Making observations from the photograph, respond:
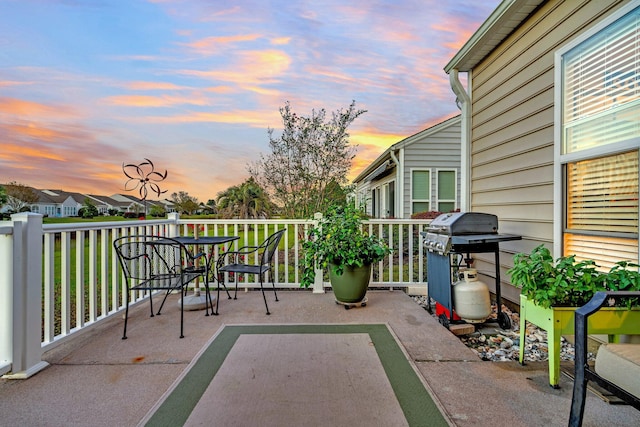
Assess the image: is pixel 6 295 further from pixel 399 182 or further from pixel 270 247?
pixel 399 182

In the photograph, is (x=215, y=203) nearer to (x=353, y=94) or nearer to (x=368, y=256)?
(x=353, y=94)

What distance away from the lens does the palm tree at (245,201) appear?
23.6ft

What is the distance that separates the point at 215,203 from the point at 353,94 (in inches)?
197

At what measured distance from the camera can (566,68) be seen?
9.13 ft

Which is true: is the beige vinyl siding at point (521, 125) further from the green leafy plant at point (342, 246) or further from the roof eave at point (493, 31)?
the green leafy plant at point (342, 246)

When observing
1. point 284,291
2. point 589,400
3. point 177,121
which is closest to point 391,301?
point 284,291

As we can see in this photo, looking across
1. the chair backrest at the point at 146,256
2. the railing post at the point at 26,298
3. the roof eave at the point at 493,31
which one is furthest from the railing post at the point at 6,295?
the roof eave at the point at 493,31

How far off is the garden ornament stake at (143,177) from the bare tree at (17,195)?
5.37 metres

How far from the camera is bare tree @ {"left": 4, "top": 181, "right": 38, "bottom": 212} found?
7.98 meters

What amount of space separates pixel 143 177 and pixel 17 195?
594 centimetres

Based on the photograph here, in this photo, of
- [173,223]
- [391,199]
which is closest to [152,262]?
[173,223]

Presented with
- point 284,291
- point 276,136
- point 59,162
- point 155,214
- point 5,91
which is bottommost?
point 284,291

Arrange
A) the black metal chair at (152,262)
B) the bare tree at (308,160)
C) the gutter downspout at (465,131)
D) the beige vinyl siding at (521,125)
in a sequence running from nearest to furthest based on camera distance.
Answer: the beige vinyl siding at (521,125) < the black metal chair at (152,262) < the gutter downspout at (465,131) < the bare tree at (308,160)

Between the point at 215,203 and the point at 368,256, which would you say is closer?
the point at 368,256
